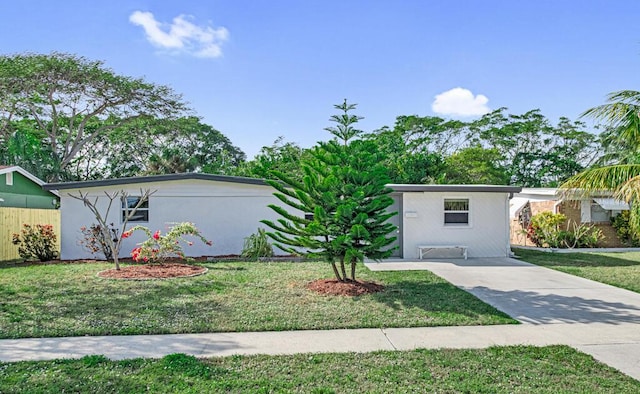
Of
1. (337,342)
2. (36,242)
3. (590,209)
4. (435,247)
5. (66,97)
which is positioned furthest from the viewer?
(66,97)

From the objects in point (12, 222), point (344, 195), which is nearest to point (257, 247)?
point (344, 195)

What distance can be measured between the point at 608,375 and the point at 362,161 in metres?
5.25

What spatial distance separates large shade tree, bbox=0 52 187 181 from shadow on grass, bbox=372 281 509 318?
67.0ft

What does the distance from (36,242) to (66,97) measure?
13425mm

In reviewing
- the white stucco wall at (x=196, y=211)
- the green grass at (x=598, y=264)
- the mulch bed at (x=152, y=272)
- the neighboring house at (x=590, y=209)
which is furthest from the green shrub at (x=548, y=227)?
the mulch bed at (x=152, y=272)

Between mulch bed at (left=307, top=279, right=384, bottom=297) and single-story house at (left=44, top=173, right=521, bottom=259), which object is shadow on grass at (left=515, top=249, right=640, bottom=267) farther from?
mulch bed at (left=307, top=279, right=384, bottom=297)

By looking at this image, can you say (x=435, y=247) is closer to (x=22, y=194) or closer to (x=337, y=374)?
(x=337, y=374)

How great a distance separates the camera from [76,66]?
2269 cm

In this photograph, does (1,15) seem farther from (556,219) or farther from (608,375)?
(556,219)

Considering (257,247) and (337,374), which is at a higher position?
(257,247)

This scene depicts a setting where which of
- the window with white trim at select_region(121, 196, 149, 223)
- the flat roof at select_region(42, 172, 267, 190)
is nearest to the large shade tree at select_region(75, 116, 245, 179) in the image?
the window with white trim at select_region(121, 196, 149, 223)

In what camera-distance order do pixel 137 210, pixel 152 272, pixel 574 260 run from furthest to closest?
1. pixel 137 210
2. pixel 574 260
3. pixel 152 272

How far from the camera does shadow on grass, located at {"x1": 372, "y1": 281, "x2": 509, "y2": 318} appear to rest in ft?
23.4

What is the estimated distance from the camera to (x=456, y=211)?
14727mm
